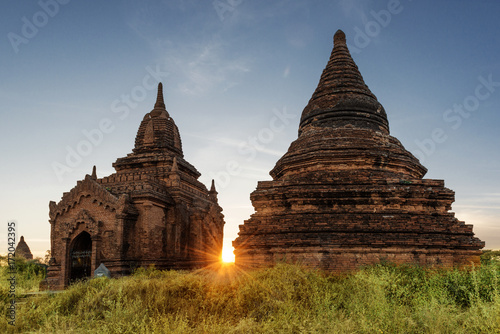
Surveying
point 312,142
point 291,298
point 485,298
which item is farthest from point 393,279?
point 312,142

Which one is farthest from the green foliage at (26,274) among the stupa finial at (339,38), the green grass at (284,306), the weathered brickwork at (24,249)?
the stupa finial at (339,38)

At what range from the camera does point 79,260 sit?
18906 millimetres

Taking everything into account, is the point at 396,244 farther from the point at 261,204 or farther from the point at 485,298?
the point at 261,204

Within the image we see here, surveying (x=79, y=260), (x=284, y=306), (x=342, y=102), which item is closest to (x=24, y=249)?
(x=79, y=260)

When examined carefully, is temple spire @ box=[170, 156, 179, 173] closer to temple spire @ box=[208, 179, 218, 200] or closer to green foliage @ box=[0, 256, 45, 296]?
temple spire @ box=[208, 179, 218, 200]

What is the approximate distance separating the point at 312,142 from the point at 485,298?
8676 millimetres

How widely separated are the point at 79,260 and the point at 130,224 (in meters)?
3.26

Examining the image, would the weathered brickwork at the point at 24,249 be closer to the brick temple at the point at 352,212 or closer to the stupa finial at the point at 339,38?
the brick temple at the point at 352,212

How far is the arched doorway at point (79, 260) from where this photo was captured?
1867 cm

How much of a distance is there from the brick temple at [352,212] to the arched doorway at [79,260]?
402 inches

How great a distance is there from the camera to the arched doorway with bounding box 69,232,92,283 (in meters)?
18.7

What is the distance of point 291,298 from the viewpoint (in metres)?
7.63

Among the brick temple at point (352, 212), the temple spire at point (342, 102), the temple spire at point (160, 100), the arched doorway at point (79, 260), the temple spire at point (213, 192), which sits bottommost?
the arched doorway at point (79, 260)

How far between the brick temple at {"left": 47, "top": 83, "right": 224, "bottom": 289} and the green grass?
28.4 feet
